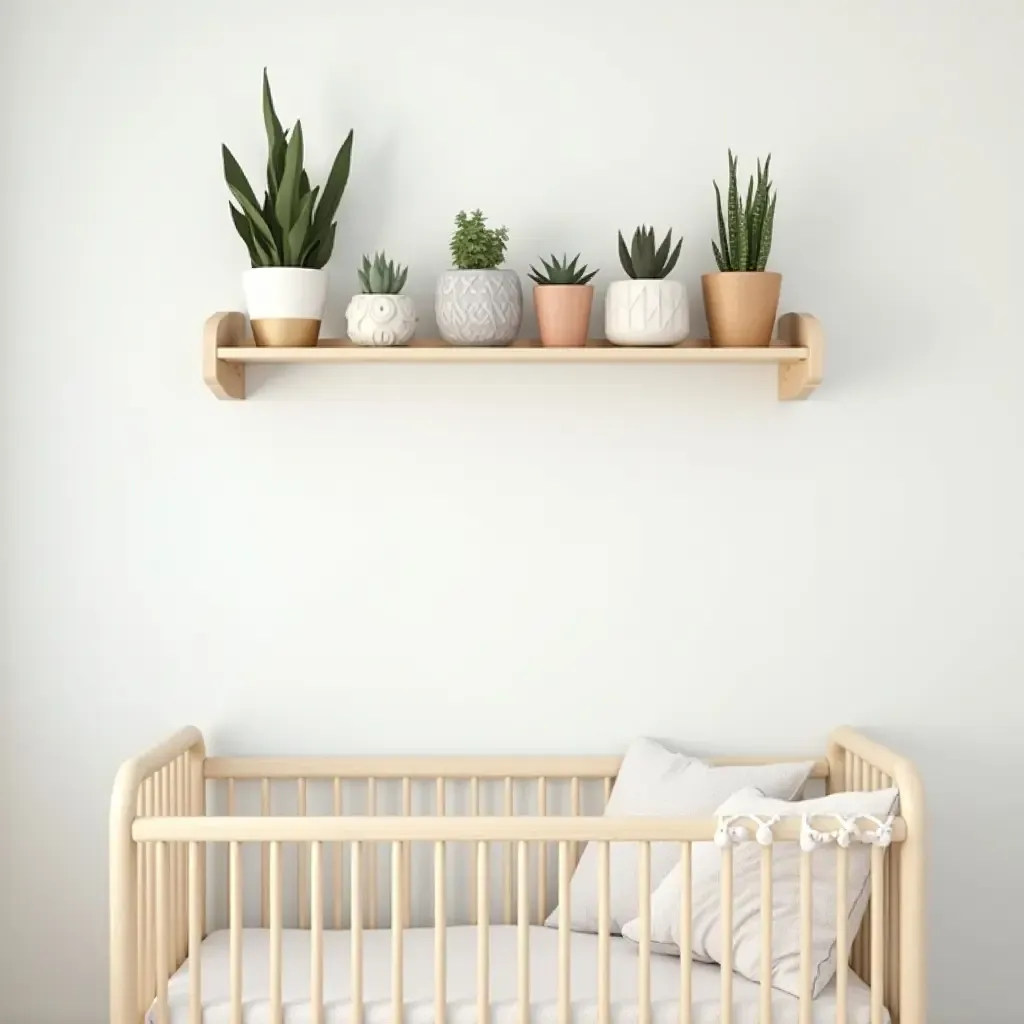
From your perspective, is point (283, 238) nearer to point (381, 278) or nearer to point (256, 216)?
point (256, 216)

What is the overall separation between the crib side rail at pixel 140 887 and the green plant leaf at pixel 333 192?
3.15 ft

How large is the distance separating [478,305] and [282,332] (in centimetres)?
35

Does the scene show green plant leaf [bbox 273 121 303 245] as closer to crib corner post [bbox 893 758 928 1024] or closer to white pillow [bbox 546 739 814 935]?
white pillow [bbox 546 739 814 935]

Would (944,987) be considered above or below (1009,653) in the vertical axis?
below

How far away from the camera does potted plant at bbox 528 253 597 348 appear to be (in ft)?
8.00

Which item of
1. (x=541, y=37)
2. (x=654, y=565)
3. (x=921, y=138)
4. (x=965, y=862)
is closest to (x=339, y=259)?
(x=541, y=37)

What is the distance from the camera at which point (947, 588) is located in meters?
2.62

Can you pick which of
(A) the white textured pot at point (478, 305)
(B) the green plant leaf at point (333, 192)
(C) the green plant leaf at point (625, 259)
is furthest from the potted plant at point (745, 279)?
(B) the green plant leaf at point (333, 192)

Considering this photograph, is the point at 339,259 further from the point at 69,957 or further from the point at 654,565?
the point at 69,957

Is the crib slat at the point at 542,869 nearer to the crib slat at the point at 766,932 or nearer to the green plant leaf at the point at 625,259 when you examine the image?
the crib slat at the point at 766,932

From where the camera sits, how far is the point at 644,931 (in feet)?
6.64

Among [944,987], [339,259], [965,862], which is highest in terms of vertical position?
[339,259]

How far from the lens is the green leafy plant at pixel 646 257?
2.44 meters

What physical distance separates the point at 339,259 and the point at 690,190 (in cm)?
68
